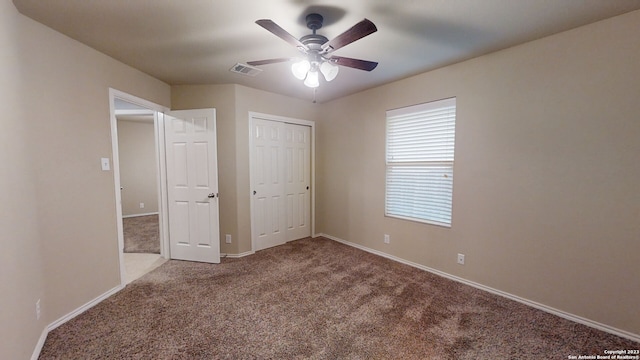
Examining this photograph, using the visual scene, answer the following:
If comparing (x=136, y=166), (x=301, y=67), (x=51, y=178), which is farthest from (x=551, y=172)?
(x=136, y=166)

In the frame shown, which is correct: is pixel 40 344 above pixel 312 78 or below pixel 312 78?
below

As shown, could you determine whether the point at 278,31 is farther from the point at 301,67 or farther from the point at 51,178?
the point at 51,178

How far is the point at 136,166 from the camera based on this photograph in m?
6.33

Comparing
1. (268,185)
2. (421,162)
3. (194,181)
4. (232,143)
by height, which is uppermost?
(232,143)

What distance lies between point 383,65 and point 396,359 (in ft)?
9.08

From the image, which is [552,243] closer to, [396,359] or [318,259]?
[396,359]

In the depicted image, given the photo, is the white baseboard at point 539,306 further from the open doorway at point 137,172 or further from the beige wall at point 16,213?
the open doorway at point 137,172

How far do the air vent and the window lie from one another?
1.84m

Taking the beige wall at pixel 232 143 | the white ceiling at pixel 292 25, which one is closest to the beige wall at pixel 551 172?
the white ceiling at pixel 292 25

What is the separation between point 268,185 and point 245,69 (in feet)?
5.73

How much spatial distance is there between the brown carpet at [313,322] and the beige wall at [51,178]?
360 mm

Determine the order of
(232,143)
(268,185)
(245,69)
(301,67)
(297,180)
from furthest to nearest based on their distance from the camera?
1. (297,180)
2. (268,185)
3. (232,143)
4. (245,69)
5. (301,67)

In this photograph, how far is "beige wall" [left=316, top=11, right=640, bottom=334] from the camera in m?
1.90

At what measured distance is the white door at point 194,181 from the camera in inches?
131
